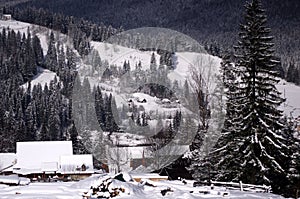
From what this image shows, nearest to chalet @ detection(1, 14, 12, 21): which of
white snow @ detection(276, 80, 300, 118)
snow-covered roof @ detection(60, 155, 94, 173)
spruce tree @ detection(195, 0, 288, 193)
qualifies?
white snow @ detection(276, 80, 300, 118)

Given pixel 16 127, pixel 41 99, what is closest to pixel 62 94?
pixel 41 99

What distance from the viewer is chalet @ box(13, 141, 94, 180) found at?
141 feet

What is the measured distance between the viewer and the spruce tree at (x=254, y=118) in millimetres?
23922

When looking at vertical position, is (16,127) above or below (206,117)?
below

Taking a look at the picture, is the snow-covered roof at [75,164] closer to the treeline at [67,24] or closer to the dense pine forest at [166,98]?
the dense pine forest at [166,98]

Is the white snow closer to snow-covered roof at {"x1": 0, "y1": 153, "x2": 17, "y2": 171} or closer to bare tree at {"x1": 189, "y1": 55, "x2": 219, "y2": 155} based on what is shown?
snow-covered roof at {"x1": 0, "y1": 153, "x2": 17, "y2": 171}

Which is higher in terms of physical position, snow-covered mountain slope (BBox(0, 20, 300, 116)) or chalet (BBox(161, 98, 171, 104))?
snow-covered mountain slope (BBox(0, 20, 300, 116))

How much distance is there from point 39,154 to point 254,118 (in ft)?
86.3

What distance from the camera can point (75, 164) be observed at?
146ft

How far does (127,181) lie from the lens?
14.6m

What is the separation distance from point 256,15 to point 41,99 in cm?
8524

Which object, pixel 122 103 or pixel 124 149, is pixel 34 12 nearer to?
pixel 122 103

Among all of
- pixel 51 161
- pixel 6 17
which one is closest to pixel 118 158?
pixel 51 161

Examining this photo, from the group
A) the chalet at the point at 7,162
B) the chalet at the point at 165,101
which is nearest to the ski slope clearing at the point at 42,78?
the chalet at the point at 165,101
